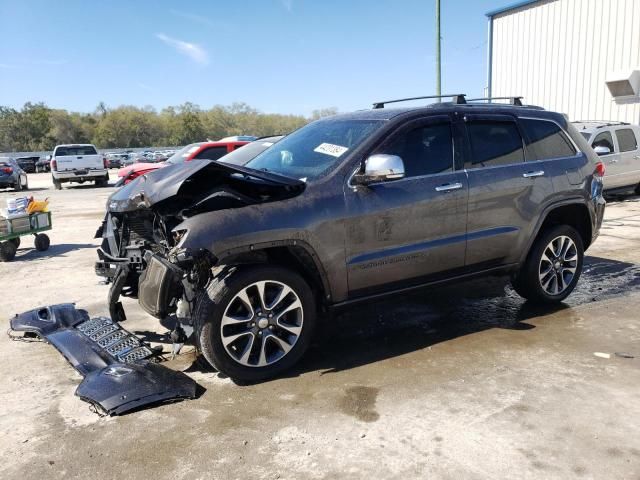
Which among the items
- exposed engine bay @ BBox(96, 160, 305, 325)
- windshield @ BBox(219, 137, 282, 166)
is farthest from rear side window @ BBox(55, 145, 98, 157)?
exposed engine bay @ BBox(96, 160, 305, 325)

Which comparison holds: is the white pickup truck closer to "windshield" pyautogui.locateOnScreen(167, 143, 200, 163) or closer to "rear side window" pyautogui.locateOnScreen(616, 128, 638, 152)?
"windshield" pyautogui.locateOnScreen(167, 143, 200, 163)

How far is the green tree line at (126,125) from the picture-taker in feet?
322

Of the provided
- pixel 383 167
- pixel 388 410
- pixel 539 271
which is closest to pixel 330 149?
pixel 383 167

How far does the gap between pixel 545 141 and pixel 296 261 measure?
9.24 feet

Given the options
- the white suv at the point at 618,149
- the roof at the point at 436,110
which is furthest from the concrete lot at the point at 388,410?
the white suv at the point at 618,149

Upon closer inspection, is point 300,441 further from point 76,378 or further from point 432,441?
point 76,378

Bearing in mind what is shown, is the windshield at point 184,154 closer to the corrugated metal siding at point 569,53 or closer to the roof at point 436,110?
the roof at point 436,110

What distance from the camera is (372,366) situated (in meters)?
4.16

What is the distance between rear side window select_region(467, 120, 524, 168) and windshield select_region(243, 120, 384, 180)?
926 millimetres

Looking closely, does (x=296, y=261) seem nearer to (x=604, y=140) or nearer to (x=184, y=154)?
(x=184, y=154)

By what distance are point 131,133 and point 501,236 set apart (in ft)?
397

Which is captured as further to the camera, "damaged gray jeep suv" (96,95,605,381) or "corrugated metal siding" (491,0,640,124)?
"corrugated metal siding" (491,0,640,124)

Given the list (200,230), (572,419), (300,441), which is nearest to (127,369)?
(200,230)

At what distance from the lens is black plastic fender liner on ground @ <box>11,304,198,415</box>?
141 inches
